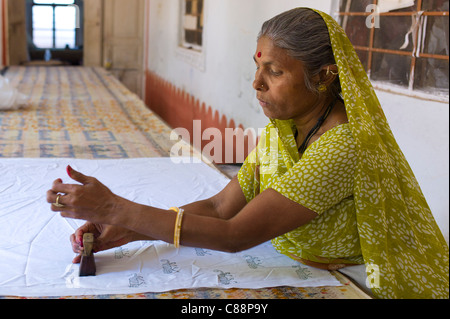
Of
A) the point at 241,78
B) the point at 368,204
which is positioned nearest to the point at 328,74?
the point at 368,204

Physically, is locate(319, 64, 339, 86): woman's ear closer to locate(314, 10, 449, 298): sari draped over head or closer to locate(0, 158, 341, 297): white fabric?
locate(314, 10, 449, 298): sari draped over head

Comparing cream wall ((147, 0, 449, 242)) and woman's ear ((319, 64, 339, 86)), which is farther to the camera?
cream wall ((147, 0, 449, 242))

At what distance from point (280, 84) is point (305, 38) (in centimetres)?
13

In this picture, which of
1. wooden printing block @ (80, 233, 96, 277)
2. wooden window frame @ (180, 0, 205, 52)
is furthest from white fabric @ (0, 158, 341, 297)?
wooden window frame @ (180, 0, 205, 52)

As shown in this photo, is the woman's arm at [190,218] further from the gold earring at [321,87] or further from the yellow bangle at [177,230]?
the gold earring at [321,87]

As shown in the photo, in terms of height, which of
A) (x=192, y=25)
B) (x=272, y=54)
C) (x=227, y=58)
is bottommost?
(x=227, y=58)

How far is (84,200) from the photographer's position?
1.26 meters

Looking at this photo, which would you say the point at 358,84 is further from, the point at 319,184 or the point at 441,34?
the point at 441,34

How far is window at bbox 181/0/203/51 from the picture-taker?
20.4 feet

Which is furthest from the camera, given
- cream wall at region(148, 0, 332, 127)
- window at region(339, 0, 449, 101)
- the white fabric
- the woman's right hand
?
cream wall at region(148, 0, 332, 127)

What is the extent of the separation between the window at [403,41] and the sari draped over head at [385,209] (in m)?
1.23

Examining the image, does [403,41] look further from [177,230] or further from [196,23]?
[196,23]

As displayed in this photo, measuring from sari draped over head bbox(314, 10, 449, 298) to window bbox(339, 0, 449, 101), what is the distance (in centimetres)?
123
